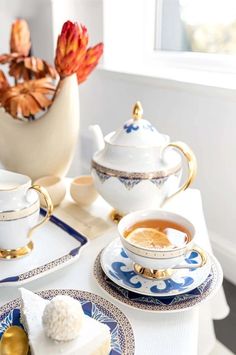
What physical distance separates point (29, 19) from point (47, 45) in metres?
0.20

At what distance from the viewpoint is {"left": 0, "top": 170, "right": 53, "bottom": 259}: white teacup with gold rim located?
63 cm

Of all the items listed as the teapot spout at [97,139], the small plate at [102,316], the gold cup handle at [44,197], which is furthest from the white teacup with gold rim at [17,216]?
the teapot spout at [97,139]

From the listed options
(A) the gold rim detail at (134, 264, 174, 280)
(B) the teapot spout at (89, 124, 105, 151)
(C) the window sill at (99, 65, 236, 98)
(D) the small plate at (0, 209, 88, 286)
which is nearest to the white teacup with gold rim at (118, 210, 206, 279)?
(A) the gold rim detail at (134, 264, 174, 280)

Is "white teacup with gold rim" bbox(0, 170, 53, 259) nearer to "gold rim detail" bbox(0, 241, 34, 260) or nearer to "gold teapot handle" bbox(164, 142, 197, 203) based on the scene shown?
"gold rim detail" bbox(0, 241, 34, 260)

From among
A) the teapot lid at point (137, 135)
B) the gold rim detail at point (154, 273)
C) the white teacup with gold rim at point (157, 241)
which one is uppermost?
the teapot lid at point (137, 135)

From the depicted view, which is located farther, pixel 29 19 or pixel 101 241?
pixel 29 19

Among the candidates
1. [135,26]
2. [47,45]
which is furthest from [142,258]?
[47,45]

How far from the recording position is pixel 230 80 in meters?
1.39

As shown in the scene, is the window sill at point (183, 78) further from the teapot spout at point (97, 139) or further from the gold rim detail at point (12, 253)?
the gold rim detail at point (12, 253)

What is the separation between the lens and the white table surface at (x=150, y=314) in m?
0.50

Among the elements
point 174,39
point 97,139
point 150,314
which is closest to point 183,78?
point 174,39

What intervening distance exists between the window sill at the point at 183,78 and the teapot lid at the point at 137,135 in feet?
1.97

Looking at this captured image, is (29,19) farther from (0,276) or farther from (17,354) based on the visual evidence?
(17,354)

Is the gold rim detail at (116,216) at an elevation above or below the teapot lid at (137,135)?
below
